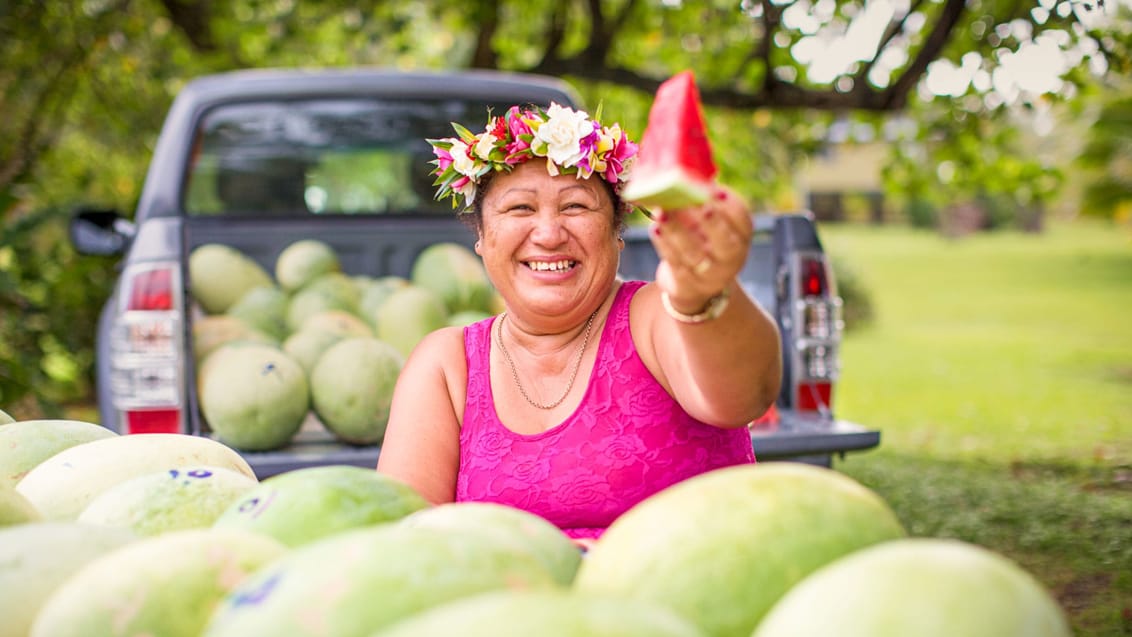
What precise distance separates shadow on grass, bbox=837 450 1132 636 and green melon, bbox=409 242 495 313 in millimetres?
2315

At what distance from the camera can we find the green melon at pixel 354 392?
3875 millimetres

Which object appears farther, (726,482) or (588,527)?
(588,527)

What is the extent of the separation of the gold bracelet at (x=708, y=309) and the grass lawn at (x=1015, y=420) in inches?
114

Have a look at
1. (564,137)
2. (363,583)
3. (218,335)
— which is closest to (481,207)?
(564,137)

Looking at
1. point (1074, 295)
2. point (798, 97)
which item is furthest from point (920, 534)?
point (1074, 295)

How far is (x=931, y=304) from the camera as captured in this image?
734 inches

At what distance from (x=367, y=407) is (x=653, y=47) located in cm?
649

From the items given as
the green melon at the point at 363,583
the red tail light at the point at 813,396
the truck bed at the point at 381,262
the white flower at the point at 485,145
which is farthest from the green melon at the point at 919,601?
the red tail light at the point at 813,396

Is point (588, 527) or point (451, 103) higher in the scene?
point (451, 103)

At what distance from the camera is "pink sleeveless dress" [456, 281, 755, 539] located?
2.16 meters

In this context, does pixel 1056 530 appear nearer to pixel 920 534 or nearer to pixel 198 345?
pixel 920 534

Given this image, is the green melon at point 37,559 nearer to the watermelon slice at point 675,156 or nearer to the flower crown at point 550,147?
the watermelon slice at point 675,156

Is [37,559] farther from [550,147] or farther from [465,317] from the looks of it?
[465,317]

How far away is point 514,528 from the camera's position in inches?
44.9
